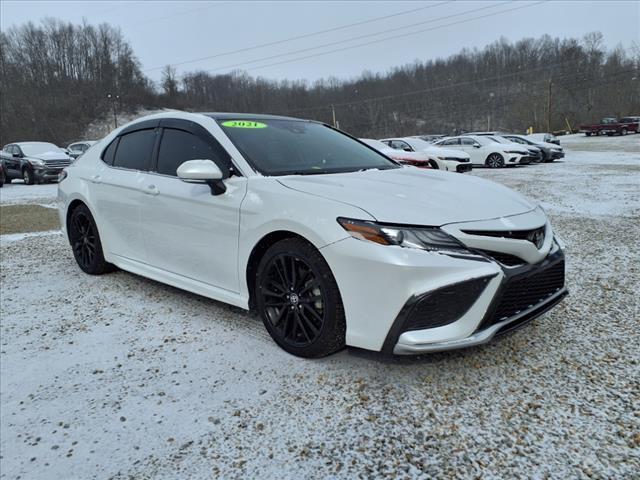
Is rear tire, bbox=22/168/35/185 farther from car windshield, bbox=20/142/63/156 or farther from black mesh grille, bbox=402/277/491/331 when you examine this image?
black mesh grille, bbox=402/277/491/331

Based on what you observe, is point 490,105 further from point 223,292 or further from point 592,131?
point 223,292

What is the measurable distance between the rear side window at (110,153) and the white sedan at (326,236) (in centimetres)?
35

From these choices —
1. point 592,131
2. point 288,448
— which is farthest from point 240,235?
point 592,131

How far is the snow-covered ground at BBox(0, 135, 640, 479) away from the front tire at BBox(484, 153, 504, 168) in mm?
15883

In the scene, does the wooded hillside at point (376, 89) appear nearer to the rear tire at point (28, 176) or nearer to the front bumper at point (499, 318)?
the rear tire at point (28, 176)

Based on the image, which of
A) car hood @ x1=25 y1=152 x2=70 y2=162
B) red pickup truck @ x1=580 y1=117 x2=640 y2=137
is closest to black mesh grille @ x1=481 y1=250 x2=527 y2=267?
car hood @ x1=25 y1=152 x2=70 y2=162

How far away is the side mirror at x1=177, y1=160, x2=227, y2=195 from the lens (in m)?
2.95

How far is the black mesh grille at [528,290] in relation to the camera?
93.9 inches

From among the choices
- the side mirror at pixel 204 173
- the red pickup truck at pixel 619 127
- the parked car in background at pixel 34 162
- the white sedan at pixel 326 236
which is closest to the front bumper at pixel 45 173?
the parked car in background at pixel 34 162

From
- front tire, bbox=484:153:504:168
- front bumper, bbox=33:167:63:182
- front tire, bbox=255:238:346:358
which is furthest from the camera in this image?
front tire, bbox=484:153:504:168

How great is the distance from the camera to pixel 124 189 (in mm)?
3992

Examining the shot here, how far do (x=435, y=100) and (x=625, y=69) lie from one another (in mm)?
27614

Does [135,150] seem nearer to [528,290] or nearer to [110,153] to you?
[110,153]

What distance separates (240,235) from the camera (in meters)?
2.97
